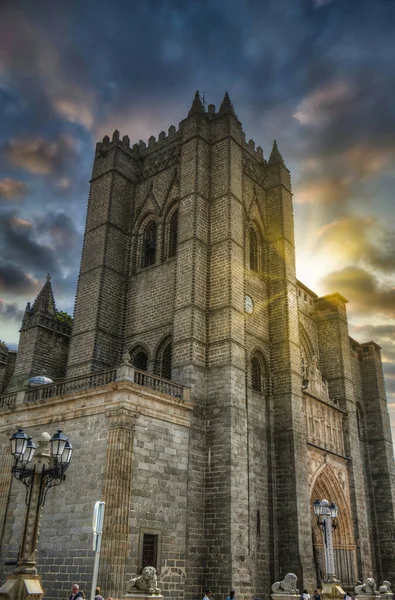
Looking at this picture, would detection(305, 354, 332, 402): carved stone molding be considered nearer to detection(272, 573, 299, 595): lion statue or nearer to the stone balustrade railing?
the stone balustrade railing

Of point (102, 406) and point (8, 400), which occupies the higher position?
point (8, 400)

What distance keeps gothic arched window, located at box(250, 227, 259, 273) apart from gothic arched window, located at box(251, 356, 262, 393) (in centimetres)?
438

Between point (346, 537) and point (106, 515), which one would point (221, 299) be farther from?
point (346, 537)

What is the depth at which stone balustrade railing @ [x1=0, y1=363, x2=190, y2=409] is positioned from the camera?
55.4 ft

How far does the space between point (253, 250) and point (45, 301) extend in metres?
10.7

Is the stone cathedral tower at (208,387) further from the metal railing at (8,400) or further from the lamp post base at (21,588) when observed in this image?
the lamp post base at (21,588)

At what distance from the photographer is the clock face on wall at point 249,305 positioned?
2288 cm

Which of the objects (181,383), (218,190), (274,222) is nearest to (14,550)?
(181,383)

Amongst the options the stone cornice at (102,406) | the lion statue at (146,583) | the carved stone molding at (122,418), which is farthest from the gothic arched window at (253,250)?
the lion statue at (146,583)

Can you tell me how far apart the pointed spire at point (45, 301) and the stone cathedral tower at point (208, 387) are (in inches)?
109

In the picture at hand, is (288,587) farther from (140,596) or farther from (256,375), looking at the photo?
(256,375)

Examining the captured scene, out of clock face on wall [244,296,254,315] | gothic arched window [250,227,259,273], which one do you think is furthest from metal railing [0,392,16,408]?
gothic arched window [250,227,259,273]

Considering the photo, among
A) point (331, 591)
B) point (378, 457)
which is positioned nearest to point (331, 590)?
point (331, 591)

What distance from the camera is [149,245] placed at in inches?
1009
